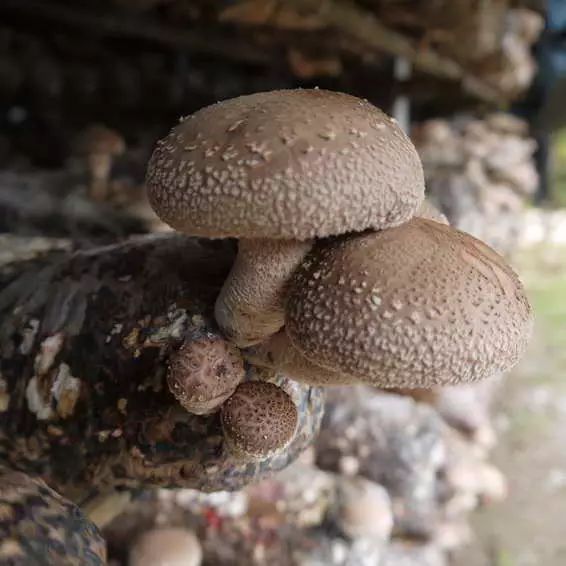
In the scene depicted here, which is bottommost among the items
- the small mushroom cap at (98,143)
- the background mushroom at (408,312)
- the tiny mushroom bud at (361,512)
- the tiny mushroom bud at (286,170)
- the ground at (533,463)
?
the ground at (533,463)

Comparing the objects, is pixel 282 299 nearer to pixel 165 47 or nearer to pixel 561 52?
pixel 165 47

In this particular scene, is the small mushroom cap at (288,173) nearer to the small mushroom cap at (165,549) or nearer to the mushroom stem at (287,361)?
the mushroom stem at (287,361)

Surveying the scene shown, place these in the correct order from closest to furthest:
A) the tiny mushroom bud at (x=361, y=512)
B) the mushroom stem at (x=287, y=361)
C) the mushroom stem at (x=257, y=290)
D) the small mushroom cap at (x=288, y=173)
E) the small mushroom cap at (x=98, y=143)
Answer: the small mushroom cap at (x=288, y=173)
the mushroom stem at (x=257, y=290)
the mushroom stem at (x=287, y=361)
the tiny mushroom bud at (x=361, y=512)
the small mushroom cap at (x=98, y=143)

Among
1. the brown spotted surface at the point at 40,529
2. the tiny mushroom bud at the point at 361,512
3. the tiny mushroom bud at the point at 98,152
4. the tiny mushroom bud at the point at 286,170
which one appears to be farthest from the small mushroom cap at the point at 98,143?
the tiny mushroom bud at the point at 286,170

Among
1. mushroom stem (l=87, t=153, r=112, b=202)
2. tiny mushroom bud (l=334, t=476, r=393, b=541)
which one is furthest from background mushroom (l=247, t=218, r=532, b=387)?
mushroom stem (l=87, t=153, r=112, b=202)

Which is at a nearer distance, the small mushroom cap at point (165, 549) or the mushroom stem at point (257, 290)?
the mushroom stem at point (257, 290)

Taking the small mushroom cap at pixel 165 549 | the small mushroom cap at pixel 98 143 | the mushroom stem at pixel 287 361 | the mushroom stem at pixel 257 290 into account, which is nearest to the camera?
the mushroom stem at pixel 257 290

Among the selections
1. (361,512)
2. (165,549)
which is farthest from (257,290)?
(361,512)

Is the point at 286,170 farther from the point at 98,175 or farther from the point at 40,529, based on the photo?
the point at 98,175
